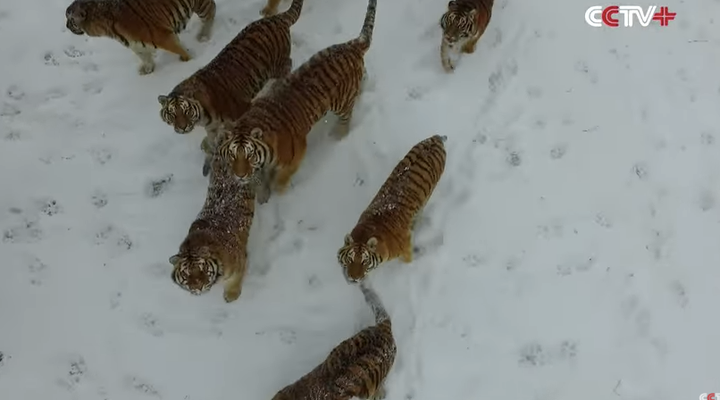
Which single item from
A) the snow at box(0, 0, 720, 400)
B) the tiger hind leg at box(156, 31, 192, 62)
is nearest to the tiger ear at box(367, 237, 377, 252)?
the snow at box(0, 0, 720, 400)

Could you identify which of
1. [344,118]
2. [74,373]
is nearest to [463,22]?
[344,118]

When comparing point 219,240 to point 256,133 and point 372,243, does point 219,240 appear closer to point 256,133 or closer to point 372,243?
point 256,133

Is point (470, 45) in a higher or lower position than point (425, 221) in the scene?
higher

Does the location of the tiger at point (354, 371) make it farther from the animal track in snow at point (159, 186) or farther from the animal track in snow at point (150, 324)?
the animal track in snow at point (159, 186)

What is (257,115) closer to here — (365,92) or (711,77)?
(365,92)

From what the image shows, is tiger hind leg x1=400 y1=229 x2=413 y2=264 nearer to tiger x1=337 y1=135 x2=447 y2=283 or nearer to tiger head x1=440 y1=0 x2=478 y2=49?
tiger x1=337 y1=135 x2=447 y2=283

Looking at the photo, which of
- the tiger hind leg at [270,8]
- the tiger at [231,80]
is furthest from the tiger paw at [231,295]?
the tiger hind leg at [270,8]
